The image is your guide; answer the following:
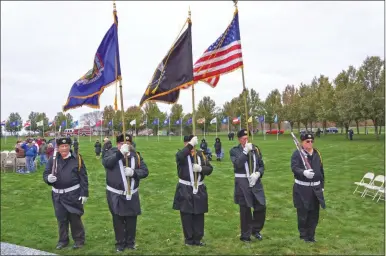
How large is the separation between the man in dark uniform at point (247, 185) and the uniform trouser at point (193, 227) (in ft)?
3.14

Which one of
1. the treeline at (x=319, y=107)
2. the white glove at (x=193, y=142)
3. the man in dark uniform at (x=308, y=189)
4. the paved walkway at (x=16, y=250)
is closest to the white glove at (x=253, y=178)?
the man in dark uniform at (x=308, y=189)

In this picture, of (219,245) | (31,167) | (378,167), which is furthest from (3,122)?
(219,245)

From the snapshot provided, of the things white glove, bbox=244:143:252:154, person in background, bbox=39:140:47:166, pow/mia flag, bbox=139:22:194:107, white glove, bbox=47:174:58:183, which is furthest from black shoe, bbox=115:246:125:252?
person in background, bbox=39:140:47:166

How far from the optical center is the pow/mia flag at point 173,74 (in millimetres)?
8016

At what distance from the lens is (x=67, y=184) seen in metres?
7.73

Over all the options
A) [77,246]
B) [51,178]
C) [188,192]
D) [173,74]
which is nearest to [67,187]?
[51,178]

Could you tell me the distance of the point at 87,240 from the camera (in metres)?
8.55

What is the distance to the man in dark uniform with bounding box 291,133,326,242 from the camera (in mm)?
7898

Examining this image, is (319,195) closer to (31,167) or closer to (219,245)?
(219,245)

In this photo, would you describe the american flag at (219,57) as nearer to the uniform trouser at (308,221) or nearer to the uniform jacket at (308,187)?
the uniform jacket at (308,187)

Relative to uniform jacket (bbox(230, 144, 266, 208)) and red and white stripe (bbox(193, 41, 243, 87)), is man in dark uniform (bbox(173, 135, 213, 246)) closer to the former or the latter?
uniform jacket (bbox(230, 144, 266, 208))

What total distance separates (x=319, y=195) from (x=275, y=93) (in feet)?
273

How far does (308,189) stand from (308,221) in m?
0.77

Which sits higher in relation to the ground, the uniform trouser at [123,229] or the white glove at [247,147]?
the white glove at [247,147]
